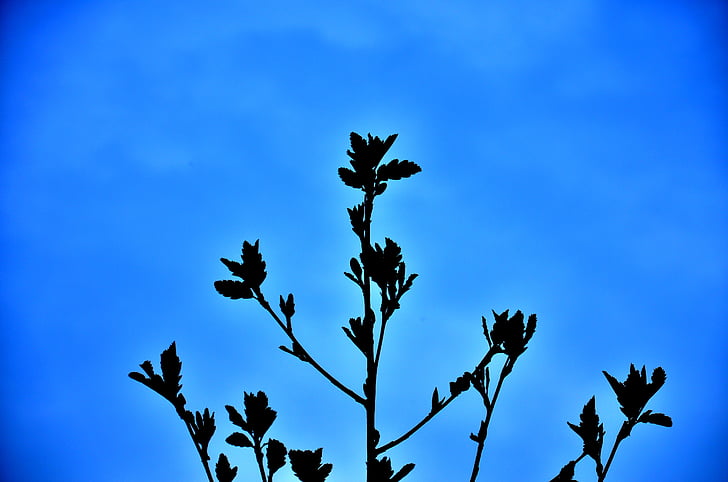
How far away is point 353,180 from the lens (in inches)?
122

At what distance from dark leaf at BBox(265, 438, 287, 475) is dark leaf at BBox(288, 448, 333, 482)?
169mm

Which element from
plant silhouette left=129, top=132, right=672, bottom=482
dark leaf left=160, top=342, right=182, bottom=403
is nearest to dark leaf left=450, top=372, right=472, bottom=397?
plant silhouette left=129, top=132, right=672, bottom=482

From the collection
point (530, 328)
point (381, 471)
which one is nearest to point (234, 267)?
point (381, 471)

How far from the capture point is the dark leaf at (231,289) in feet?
9.61

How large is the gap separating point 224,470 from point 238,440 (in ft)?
0.76

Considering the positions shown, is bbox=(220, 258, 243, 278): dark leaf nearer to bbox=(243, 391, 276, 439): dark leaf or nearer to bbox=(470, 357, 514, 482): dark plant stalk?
bbox=(243, 391, 276, 439): dark leaf

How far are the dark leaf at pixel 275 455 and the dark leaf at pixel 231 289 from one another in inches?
35.6

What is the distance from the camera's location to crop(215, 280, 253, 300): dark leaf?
2.93m

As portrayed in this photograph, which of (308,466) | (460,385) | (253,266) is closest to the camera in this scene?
(308,466)

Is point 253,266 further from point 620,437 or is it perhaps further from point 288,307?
point 620,437

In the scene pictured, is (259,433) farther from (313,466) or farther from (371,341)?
(371,341)

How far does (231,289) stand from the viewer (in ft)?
9.63

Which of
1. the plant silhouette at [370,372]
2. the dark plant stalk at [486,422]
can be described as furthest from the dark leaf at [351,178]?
the dark plant stalk at [486,422]

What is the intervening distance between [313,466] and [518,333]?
1523 millimetres
